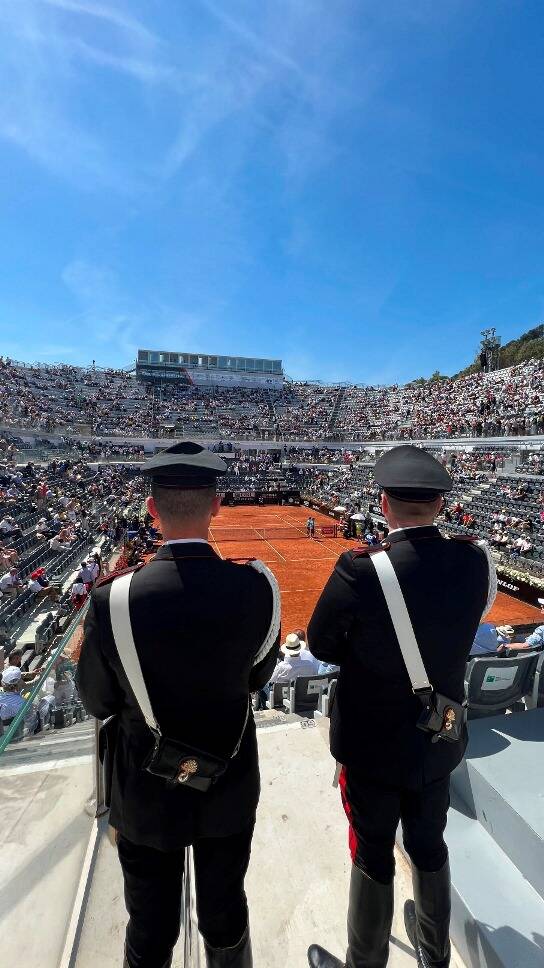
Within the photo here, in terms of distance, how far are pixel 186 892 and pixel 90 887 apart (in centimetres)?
53

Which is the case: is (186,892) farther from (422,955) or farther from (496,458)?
(496,458)

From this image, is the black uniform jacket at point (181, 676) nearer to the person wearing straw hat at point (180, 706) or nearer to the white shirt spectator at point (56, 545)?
the person wearing straw hat at point (180, 706)

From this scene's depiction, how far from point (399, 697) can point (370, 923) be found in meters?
0.90

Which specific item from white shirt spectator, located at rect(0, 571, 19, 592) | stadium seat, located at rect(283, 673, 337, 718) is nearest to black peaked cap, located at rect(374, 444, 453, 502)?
stadium seat, located at rect(283, 673, 337, 718)

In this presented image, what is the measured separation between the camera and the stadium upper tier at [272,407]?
103ft

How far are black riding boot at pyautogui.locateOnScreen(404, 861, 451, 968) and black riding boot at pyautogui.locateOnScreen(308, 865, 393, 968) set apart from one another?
132 mm

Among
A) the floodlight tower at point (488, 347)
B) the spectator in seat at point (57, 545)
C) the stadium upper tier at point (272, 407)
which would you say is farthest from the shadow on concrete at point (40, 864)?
the floodlight tower at point (488, 347)

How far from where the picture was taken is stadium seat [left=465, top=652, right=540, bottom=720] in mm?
3146

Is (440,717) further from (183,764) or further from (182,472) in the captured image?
(182,472)

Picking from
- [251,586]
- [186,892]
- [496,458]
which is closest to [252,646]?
[251,586]

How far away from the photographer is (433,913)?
183 cm

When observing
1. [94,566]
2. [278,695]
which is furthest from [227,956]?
[94,566]

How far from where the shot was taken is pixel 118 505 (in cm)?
2362

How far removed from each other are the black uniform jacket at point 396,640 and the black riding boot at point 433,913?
42 cm
